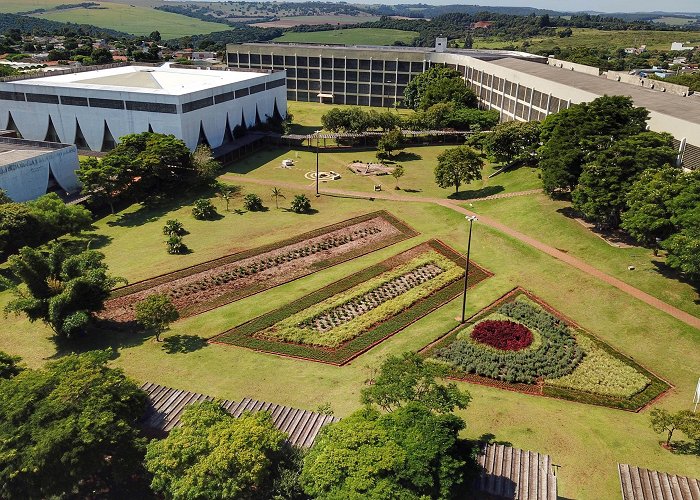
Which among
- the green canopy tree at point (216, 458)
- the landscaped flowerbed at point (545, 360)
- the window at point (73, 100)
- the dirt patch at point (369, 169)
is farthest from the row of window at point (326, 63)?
the green canopy tree at point (216, 458)

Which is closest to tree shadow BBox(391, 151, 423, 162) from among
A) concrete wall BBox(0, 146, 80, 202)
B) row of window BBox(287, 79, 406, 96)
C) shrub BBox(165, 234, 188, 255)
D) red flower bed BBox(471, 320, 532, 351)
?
row of window BBox(287, 79, 406, 96)

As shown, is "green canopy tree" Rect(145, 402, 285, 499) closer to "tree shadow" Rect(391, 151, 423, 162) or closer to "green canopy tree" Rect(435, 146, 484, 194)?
"green canopy tree" Rect(435, 146, 484, 194)

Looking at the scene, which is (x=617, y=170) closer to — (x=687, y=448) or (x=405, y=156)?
(x=687, y=448)

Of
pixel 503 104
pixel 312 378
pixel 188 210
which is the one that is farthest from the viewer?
pixel 503 104

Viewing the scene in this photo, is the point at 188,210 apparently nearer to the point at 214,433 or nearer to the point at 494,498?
the point at 214,433

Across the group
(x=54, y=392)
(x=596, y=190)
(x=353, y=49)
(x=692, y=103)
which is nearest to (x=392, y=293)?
(x=596, y=190)

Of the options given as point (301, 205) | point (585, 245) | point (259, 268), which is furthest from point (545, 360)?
point (301, 205)
